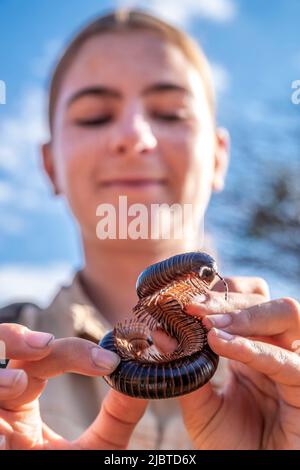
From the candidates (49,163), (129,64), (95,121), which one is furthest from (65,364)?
(49,163)

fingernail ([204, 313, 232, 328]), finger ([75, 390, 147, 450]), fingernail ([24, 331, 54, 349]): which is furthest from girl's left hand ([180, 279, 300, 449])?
fingernail ([24, 331, 54, 349])

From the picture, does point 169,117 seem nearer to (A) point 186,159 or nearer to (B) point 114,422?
(A) point 186,159

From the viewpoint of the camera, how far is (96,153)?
10.7 feet

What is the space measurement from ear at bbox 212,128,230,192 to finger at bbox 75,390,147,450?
232 centimetres

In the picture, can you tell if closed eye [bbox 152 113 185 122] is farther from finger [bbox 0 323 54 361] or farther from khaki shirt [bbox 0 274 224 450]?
finger [bbox 0 323 54 361]

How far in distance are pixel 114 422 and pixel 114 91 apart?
7.20 ft

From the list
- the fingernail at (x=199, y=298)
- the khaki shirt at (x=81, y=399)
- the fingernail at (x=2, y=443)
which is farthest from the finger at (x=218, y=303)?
the khaki shirt at (x=81, y=399)

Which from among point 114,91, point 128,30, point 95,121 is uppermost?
point 128,30

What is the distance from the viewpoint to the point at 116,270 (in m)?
3.60

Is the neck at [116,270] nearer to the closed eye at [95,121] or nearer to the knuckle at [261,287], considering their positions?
the closed eye at [95,121]

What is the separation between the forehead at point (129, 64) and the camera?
3.45 m

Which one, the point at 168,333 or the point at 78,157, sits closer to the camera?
the point at 168,333

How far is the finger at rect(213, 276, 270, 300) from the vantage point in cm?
206

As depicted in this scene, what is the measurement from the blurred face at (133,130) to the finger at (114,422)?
1.52 meters
